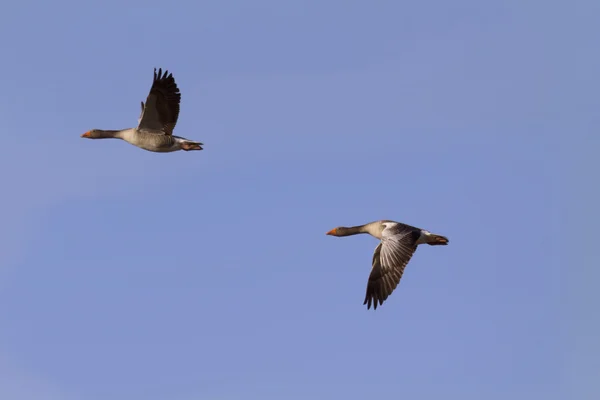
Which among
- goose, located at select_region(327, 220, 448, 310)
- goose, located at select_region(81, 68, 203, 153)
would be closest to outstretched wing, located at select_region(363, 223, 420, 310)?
goose, located at select_region(327, 220, 448, 310)

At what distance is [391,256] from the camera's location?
139ft

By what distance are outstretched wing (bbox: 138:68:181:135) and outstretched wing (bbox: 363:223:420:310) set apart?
8.10m

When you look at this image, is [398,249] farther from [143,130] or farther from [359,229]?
[143,130]

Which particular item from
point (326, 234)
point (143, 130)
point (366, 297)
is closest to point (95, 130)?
point (143, 130)

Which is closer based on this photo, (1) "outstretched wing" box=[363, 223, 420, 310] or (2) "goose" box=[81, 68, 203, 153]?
(1) "outstretched wing" box=[363, 223, 420, 310]

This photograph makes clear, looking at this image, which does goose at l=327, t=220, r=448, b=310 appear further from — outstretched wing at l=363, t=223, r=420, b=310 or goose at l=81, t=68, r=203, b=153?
goose at l=81, t=68, r=203, b=153

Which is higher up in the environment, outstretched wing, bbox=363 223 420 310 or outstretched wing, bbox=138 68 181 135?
outstretched wing, bbox=138 68 181 135

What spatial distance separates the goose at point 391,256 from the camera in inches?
1662

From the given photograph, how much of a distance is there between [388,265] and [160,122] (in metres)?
9.06

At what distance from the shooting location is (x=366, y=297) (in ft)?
140

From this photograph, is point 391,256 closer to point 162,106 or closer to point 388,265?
point 388,265

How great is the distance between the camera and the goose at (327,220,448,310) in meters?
42.2

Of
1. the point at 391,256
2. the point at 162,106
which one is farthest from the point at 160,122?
the point at 391,256

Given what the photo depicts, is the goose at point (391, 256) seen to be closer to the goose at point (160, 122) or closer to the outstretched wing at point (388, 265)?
the outstretched wing at point (388, 265)
